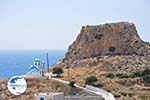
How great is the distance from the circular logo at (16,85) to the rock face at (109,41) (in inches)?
1437

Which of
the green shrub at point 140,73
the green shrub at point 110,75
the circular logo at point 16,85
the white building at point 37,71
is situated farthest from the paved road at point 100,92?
the green shrub at point 140,73

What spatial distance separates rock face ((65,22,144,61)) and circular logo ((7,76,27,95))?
36496 mm

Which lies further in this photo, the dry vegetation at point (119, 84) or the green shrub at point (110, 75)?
the green shrub at point (110, 75)

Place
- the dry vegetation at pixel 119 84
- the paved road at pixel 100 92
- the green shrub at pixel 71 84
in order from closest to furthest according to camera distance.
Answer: the paved road at pixel 100 92 < the dry vegetation at pixel 119 84 < the green shrub at pixel 71 84

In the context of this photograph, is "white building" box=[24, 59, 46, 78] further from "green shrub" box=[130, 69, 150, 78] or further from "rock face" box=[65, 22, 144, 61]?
"rock face" box=[65, 22, 144, 61]

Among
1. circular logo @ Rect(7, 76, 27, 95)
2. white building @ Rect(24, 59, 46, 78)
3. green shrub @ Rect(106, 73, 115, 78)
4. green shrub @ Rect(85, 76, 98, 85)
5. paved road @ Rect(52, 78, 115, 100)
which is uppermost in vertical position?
white building @ Rect(24, 59, 46, 78)

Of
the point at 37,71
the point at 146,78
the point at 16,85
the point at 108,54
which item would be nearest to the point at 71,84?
the point at 37,71

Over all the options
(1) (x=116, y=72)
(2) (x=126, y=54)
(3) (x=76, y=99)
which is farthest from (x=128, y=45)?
(3) (x=76, y=99)

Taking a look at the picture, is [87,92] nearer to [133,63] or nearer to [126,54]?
[133,63]

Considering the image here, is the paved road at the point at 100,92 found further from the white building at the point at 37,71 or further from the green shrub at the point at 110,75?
the green shrub at the point at 110,75

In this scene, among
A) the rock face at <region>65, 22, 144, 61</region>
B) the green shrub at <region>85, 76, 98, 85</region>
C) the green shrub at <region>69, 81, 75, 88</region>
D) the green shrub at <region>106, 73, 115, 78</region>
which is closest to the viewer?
the green shrub at <region>69, 81, 75, 88</region>

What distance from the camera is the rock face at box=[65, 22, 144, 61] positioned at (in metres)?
106

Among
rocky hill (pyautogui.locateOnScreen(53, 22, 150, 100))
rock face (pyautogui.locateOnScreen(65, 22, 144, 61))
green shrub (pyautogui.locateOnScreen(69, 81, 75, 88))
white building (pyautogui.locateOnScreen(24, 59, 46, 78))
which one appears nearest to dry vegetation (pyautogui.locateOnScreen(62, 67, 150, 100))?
rocky hill (pyautogui.locateOnScreen(53, 22, 150, 100))

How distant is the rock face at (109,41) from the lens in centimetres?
10619
